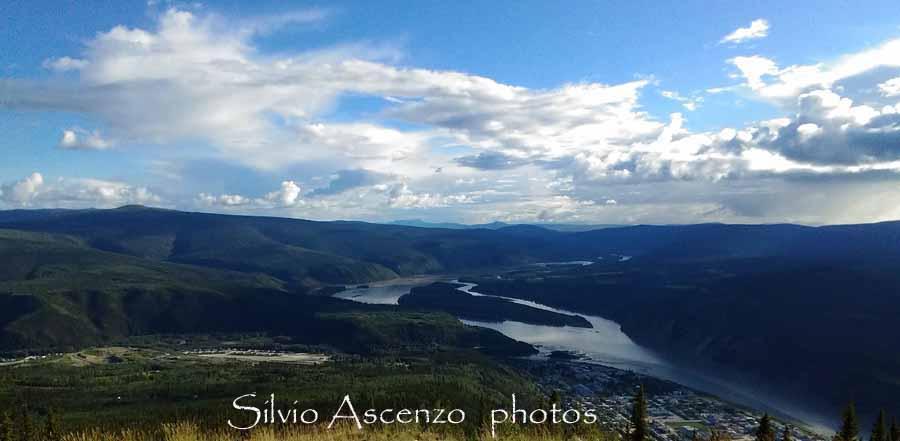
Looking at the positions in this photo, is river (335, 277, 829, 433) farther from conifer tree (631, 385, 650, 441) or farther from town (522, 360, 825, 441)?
conifer tree (631, 385, 650, 441)

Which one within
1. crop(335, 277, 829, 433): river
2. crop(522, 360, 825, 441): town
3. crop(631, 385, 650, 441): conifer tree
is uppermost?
crop(631, 385, 650, 441): conifer tree

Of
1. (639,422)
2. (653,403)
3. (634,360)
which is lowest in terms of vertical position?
(634,360)

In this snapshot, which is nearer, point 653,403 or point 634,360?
point 653,403

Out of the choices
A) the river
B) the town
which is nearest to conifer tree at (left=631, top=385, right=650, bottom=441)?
the town

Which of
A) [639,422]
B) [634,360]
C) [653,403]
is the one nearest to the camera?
[639,422]

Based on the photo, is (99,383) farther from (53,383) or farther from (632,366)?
(632,366)

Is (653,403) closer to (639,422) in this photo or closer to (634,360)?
(634,360)

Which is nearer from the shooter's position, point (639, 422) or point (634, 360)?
point (639, 422)

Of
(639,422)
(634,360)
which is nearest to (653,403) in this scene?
(634,360)

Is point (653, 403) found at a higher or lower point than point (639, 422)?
lower

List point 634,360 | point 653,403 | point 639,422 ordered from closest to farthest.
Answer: point 639,422 < point 653,403 < point 634,360

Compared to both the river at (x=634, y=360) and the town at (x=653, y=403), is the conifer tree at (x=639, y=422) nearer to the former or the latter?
the town at (x=653, y=403)

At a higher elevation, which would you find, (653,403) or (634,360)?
(653,403)
